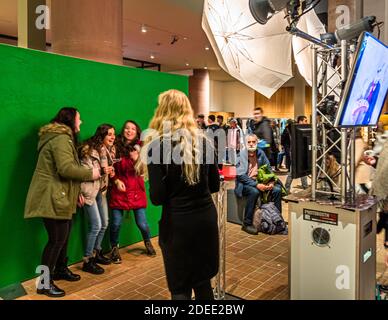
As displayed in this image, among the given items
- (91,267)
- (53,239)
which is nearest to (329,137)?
(53,239)

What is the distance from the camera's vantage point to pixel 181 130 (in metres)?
1.86

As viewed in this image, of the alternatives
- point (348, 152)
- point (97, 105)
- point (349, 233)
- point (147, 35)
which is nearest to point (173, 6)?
point (147, 35)

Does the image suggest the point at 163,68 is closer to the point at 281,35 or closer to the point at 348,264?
the point at 281,35

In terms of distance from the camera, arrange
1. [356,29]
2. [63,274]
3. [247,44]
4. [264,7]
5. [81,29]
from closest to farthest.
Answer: [264,7] → [247,44] → [356,29] → [63,274] → [81,29]

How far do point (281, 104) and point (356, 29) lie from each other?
13333mm

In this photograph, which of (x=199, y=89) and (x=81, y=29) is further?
(x=199, y=89)

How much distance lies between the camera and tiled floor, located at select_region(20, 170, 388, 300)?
9.66ft

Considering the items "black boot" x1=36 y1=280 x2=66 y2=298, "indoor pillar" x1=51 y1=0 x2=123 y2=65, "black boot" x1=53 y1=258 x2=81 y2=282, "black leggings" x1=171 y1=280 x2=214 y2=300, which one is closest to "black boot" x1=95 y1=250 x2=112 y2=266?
"black boot" x1=53 y1=258 x2=81 y2=282

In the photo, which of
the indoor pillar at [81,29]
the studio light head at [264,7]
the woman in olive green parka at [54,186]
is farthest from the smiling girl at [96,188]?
the studio light head at [264,7]

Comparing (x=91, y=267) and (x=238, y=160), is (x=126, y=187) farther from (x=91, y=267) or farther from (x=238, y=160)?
(x=238, y=160)

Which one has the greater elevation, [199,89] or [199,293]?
[199,89]

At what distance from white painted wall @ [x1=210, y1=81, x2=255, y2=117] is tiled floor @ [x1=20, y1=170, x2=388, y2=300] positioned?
41.5 ft

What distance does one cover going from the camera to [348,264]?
2344mm
